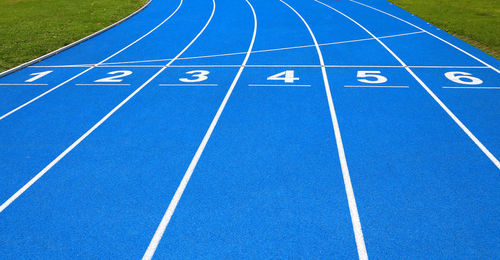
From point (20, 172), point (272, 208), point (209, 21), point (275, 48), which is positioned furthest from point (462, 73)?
point (209, 21)

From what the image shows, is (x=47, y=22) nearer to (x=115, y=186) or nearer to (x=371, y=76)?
(x=115, y=186)

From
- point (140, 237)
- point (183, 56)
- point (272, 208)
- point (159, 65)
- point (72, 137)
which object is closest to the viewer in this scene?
point (140, 237)

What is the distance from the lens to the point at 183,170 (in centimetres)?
532

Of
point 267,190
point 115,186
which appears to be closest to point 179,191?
point 115,186

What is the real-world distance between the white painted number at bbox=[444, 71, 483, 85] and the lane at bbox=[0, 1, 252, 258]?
6.03m

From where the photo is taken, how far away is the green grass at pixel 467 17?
465 inches

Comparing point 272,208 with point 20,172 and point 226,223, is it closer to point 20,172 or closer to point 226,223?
point 226,223

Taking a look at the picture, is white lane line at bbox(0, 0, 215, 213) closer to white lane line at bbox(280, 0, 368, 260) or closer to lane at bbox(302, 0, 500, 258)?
white lane line at bbox(280, 0, 368, 260)

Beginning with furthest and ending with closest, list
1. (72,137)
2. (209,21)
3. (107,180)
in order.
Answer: (209,21) < (72,137) < (107,180)

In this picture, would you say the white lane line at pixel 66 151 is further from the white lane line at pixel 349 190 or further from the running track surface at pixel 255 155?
the white lane line at pixel 349 190

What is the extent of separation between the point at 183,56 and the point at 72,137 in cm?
558

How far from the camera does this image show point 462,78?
8.62 metres

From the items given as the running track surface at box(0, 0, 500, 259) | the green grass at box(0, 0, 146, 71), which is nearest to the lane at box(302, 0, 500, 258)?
the running track surface at box(0, 0, 500, 259)

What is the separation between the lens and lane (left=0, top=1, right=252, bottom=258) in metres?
4.09
